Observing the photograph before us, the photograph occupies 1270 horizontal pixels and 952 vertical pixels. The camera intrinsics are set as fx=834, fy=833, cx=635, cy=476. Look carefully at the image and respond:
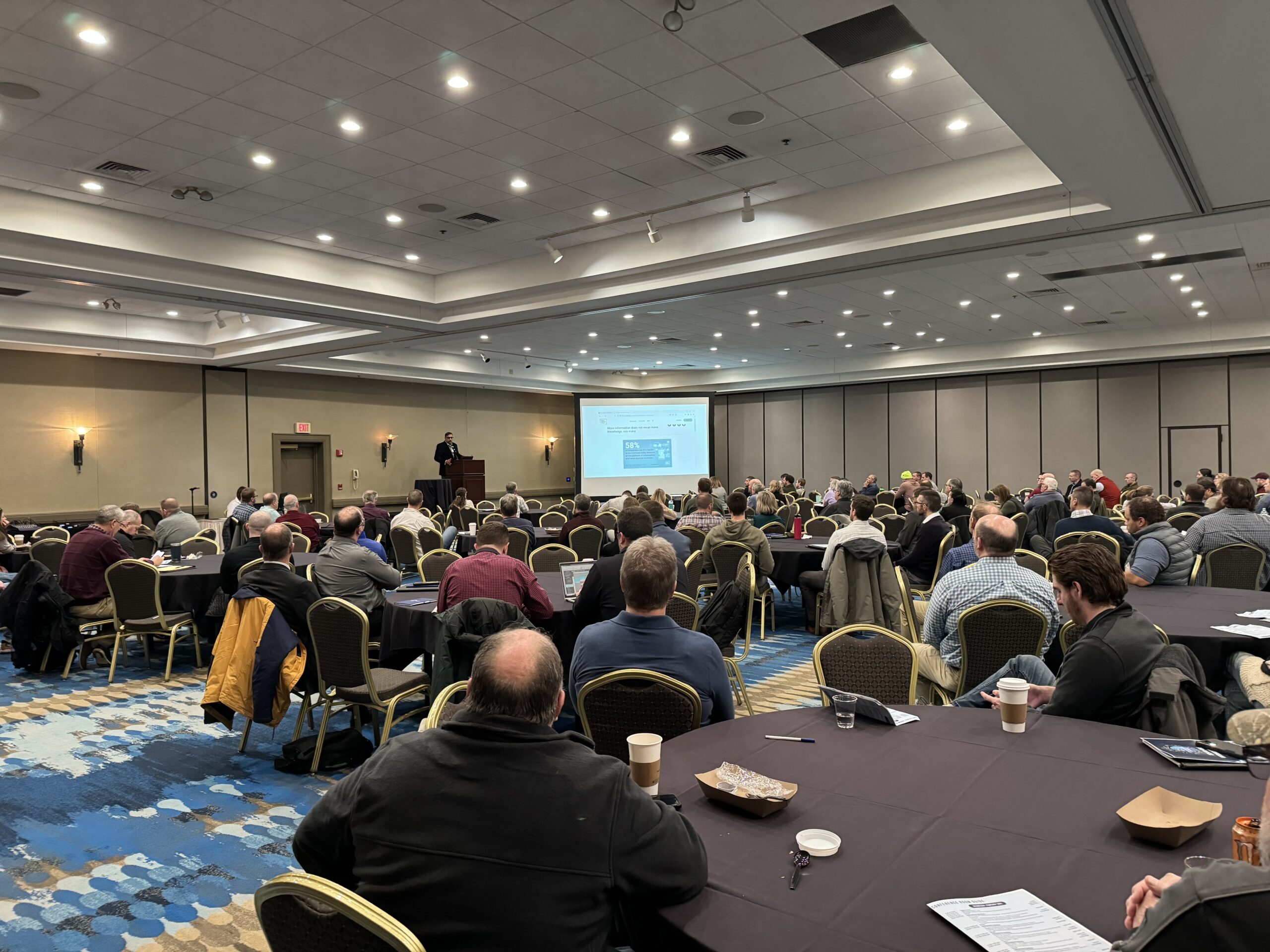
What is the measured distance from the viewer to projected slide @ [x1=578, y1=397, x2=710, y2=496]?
1833 centimetres

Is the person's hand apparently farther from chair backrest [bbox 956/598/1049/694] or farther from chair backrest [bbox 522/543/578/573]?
chair backrest [bbox 522/543/578/573]

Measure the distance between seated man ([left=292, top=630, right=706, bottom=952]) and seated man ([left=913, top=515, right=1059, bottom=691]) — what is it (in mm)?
2933

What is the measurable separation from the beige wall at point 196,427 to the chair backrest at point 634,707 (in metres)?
14.5

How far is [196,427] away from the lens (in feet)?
52.1

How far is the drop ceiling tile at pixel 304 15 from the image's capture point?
4508 mm

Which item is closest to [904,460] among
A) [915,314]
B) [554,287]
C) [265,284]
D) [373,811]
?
[915,314]

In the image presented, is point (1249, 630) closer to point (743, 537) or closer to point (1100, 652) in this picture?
point (1100, 652)

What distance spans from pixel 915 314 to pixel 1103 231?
641 cm

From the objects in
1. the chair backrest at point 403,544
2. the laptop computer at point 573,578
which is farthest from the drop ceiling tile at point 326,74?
the chair backrest at point 403,544

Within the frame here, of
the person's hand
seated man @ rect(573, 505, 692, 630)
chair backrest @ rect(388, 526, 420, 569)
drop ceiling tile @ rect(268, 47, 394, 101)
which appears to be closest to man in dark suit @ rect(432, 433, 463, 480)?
chair backrest @ rect(388, 526, 420, 569)

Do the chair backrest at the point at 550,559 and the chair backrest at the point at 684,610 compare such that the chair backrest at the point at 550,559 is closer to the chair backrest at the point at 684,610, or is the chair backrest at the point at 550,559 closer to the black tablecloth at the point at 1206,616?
the chair backrest at the point at 684,610

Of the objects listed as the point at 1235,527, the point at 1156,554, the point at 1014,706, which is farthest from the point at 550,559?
the point at 1235,527

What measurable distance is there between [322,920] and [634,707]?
1.48 meters

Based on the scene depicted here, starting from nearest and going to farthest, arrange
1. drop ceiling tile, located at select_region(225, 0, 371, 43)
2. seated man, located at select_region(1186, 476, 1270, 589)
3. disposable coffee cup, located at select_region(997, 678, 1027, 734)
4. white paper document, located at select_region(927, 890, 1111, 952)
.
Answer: white paper document, located at select_region(927, 890, 1111, 952) → disposable coffee cup, located at select_region(997, 678, 1027, 734) → drop ceiling tile, located at select_region(225, 0, 371, 43) → seated man, located at select_region(1186, 476, 1270, 589)
